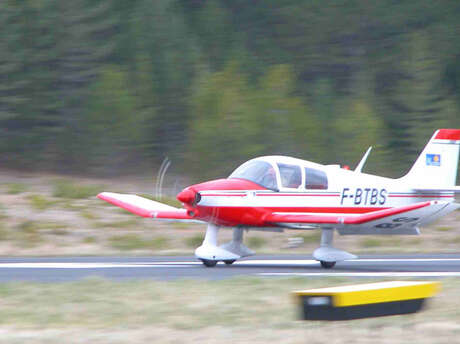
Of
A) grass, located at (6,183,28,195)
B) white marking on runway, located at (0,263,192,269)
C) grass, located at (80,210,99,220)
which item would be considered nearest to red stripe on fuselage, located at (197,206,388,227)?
white marking on runway, located at (0,263,192,269)

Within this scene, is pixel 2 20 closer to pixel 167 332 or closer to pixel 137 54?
pixel 137 54

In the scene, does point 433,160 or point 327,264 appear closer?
point 327,264

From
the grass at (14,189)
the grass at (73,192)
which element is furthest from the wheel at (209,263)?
the grass at (14,189)

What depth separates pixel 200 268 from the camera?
1328 centimetres

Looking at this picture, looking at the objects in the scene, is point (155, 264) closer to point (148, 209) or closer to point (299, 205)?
point (148, 209)

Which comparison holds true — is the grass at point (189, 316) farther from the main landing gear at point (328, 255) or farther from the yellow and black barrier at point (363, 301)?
the main landing gear at point (328, 255)

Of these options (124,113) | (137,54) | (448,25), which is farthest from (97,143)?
(448,25)

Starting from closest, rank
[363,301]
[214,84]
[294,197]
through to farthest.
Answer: [363,301] → [294,197] → [214,84]

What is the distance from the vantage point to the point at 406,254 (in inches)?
695

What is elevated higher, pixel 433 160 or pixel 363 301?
pixel 433 160

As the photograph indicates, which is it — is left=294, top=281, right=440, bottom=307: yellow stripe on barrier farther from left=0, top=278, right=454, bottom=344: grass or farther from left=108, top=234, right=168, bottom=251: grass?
left=108, top=234, right=168, bottom=251: grass

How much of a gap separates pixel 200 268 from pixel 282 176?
2.12 m

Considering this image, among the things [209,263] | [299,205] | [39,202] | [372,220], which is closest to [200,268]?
[209,263]

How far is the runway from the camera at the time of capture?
12.1 m
